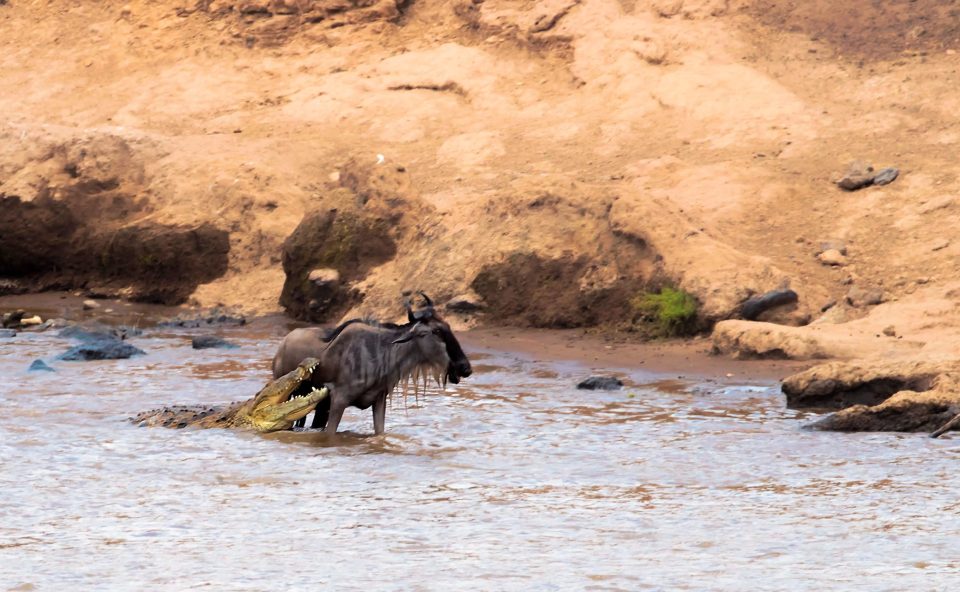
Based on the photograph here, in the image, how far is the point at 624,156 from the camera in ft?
65.7

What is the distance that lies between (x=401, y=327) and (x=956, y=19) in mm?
14300

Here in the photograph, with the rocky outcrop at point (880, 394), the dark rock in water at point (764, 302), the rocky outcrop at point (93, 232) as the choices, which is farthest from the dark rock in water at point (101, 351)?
the rocky outcrop at point (880, 394)

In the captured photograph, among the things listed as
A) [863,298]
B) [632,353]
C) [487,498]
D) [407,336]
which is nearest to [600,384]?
[632,353]

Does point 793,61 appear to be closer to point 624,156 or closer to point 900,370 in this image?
point 624,156

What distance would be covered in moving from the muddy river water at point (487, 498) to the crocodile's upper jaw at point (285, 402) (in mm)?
166

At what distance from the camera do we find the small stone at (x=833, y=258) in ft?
52.6

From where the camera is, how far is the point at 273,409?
10430mm

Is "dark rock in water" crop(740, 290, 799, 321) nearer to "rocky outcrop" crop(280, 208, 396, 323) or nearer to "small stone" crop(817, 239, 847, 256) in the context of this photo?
"small stone" crop(817, 239, 847, 256)

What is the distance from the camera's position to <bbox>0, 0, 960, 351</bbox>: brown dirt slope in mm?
15891

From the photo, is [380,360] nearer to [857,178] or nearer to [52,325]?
[52,325]

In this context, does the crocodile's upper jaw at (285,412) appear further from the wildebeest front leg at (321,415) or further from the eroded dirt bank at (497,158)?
the eroded dirt bank at (497,158)

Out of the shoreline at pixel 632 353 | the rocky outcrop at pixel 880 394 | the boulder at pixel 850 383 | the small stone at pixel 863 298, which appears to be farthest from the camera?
the small stone at pixel 863 298

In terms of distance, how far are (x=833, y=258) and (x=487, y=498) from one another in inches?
351

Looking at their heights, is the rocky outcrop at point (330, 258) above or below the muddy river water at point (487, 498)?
above
